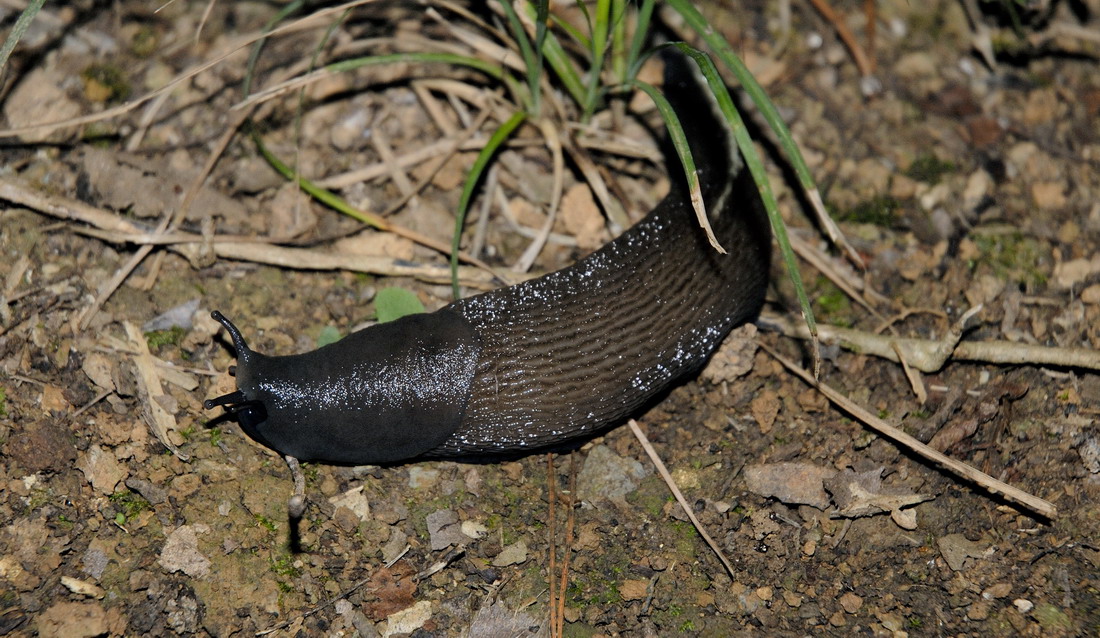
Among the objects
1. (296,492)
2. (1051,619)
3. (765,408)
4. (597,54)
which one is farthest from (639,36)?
(1051,619)

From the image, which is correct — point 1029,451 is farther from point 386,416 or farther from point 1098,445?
point 386,416

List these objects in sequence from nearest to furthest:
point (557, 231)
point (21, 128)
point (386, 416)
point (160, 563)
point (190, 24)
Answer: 1. point (160, 563)
2. point (386, 416)
3. point (21, 128)
4. point (557, 231)
5. point (190, 24)

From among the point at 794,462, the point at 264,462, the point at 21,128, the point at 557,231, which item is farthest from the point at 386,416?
the point at 21,128

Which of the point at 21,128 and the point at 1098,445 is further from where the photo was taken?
the point at 21,128

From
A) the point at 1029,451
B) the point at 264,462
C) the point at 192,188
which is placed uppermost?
the point at 192,188

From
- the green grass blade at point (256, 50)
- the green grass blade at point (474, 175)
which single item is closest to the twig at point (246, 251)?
the green grass blade at point (474, 175)

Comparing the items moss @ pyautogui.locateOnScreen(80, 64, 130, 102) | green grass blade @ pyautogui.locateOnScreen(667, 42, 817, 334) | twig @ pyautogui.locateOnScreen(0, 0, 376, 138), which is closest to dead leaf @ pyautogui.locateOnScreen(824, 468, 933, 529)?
green grass blade @ pyautogui.locateOnScreen(667, 42, 817, 334)

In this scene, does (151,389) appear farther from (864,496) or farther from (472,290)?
(864,496)
